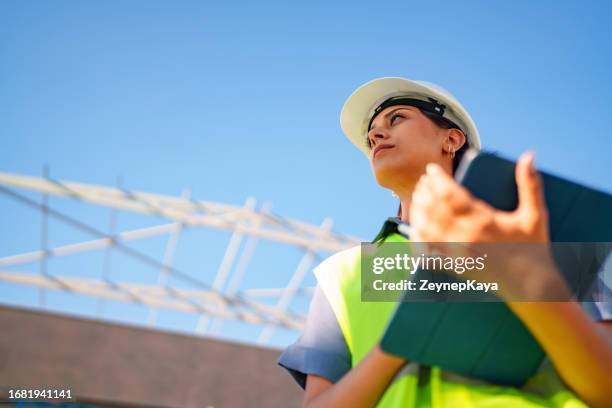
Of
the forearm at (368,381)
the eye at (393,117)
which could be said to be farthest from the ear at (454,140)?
the forearm at (368,381)

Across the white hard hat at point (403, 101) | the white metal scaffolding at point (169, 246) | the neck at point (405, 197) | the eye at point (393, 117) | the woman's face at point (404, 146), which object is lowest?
the neck at point (405, 197)

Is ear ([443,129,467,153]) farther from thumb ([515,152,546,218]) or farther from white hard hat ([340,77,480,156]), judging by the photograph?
thumb ([515,152,546,218])

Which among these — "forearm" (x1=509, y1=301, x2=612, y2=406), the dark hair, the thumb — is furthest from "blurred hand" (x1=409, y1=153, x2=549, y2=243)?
the dark hair

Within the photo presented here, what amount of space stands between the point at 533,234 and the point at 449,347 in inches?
15.8

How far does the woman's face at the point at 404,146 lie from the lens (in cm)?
223

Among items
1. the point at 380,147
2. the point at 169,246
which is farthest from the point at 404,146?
the point at 169,246

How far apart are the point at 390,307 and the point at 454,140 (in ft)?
2.62

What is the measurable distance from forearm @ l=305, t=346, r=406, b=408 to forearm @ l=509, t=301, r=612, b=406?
14.7 inches

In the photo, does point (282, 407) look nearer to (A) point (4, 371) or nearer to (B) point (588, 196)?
(A) point (4, 371)

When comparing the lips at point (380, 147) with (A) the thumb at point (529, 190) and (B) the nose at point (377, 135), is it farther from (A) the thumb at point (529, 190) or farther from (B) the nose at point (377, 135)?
(A) the thumb at point (529, 190)

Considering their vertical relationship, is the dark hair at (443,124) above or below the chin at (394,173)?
above

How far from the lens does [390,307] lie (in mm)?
1908

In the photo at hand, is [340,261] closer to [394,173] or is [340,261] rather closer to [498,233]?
[394,173]

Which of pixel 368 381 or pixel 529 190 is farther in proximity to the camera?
pixel 368 381
